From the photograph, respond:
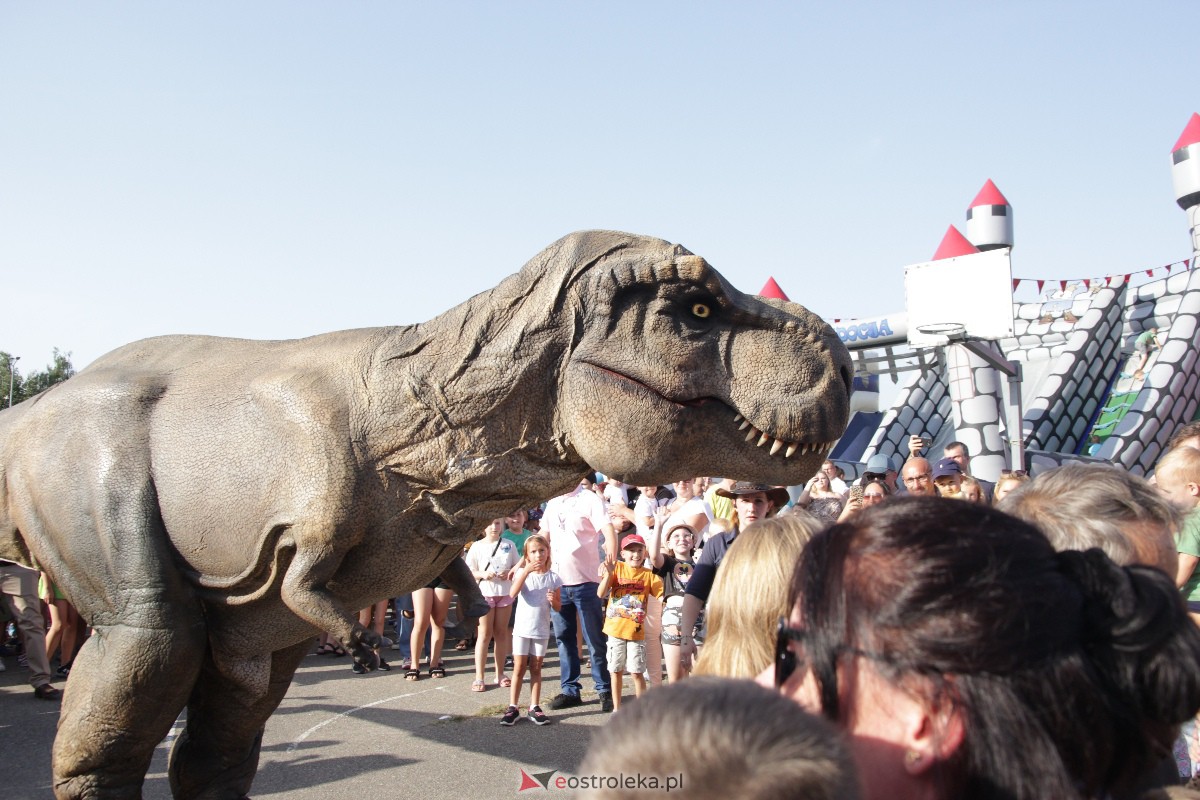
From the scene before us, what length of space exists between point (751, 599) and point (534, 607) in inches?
187

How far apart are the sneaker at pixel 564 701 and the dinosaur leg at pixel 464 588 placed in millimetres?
3765

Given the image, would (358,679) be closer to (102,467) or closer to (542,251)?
(102,467)

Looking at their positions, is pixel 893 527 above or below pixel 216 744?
above

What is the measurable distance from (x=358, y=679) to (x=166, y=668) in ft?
17.0

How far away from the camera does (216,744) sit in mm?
2973

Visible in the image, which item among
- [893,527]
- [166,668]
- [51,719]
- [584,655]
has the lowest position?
[584,655]

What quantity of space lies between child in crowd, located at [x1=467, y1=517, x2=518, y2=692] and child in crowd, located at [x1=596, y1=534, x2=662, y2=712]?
1.15 meters

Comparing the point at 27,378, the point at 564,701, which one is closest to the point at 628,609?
the point at 564,701

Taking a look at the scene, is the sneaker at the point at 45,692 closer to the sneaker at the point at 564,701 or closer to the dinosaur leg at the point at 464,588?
the sneaker at the point at 564,701

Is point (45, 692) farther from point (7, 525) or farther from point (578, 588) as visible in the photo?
point (7, 525)

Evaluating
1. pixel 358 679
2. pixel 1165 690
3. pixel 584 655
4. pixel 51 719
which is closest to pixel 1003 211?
pixel 584 655

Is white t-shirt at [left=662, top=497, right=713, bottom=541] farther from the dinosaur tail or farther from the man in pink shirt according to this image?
A: the dinosaur tail

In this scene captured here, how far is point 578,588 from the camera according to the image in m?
6.70

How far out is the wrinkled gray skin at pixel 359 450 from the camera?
2365mm
